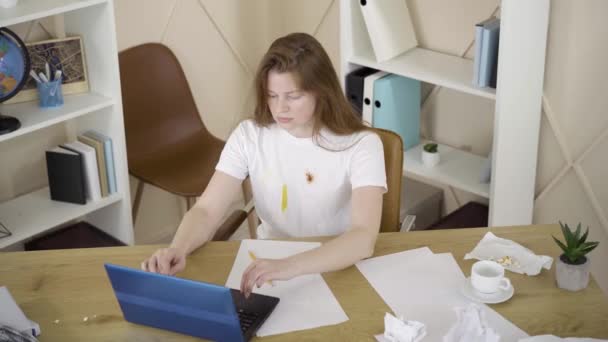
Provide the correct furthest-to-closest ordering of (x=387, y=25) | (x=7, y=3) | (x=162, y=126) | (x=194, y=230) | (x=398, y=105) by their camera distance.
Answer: (x=162, y=126), (x=398, y=105), (x=387, y=25), (x=7, y=3), (x=194, y=230)

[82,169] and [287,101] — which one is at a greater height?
[287,101]

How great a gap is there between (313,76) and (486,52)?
0.95 m

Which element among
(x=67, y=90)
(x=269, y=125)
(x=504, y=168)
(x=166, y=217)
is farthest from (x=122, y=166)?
(x=504, y=168)

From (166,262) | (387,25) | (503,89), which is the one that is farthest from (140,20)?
(166,262)

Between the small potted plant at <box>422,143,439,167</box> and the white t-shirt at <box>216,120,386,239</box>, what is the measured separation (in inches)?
38.0

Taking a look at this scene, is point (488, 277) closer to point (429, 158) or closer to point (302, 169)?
point (302, 169)

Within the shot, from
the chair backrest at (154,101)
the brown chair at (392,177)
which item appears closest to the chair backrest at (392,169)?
the brown chair at (392,177)

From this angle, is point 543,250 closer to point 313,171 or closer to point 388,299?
point 388,299

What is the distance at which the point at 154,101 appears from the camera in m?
3.54

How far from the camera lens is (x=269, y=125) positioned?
7.93 feet

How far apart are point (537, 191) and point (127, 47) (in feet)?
5.53

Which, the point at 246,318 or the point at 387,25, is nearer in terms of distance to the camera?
the point at 246,318

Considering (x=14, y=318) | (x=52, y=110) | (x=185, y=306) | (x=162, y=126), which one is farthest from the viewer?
(x=162, y=126)

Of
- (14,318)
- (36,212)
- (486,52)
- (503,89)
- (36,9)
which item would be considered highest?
(36,9)
